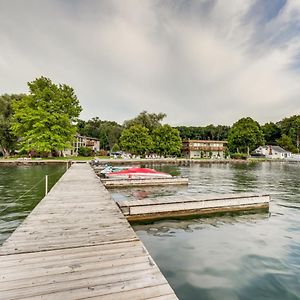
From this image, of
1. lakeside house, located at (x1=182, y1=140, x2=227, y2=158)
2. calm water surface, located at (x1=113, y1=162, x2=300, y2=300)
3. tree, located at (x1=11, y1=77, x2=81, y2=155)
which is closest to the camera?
calm water surface, located at (x1=113, y1=162, x2=300, y2=300)

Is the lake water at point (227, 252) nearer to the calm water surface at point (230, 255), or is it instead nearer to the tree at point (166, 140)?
the calm water surface at point (230, 255)

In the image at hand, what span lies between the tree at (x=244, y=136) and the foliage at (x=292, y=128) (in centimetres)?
2519

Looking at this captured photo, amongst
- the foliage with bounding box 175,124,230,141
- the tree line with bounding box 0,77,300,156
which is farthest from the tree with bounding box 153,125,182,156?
the foliage with bounding box 175,124,230,141

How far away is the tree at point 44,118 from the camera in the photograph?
4231 centimetres

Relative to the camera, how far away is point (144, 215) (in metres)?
9.57

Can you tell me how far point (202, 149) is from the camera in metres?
72.3

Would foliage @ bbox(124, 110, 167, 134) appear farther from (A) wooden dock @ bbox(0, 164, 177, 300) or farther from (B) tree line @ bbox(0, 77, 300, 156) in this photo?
(A) wooden dock @ bbox(0, 164, 177, 300)

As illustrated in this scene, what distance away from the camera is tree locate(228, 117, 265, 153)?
7050 cm

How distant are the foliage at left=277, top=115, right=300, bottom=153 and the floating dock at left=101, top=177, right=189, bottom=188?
83404 millimetres

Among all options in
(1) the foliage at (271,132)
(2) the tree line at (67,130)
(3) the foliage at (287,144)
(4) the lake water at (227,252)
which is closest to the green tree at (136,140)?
(2) the tree line at (67,130)

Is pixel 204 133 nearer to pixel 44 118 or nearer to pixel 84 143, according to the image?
pixel 84 143

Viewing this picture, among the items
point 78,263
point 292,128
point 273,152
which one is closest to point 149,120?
point 273,152

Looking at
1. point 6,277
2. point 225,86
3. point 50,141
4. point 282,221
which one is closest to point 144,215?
point 282,221

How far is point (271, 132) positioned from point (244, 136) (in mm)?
32631
